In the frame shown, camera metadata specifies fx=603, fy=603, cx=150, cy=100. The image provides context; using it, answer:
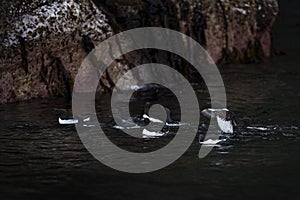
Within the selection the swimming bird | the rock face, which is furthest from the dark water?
the rock face

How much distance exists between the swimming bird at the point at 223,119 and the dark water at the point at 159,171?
0.21 m

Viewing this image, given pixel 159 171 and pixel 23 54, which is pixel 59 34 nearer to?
pixel 23 54

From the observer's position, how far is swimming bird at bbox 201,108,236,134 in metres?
8.80

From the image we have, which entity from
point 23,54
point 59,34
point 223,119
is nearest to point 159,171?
point 223,119

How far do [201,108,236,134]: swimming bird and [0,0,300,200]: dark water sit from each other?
21 centimetres

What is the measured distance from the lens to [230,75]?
14.7 meters

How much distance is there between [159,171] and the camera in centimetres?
709

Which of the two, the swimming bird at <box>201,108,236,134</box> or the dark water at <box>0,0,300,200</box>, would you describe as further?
the swimming bird at <box>201,108,236,134</box>

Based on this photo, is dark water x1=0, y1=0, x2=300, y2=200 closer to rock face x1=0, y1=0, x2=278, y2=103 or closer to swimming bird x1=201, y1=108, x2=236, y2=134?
swimming bird x1=201, y1=108, x2=236, y2=134

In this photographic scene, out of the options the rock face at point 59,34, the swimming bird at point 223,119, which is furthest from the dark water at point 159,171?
the rock face at point 59,34

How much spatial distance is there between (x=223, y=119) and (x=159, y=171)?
229cm

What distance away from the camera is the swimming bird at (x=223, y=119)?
8797mm

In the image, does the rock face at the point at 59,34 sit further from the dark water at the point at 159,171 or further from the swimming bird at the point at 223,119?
the swimming bird at the point at 223,119

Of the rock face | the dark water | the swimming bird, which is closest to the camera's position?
the dark water
